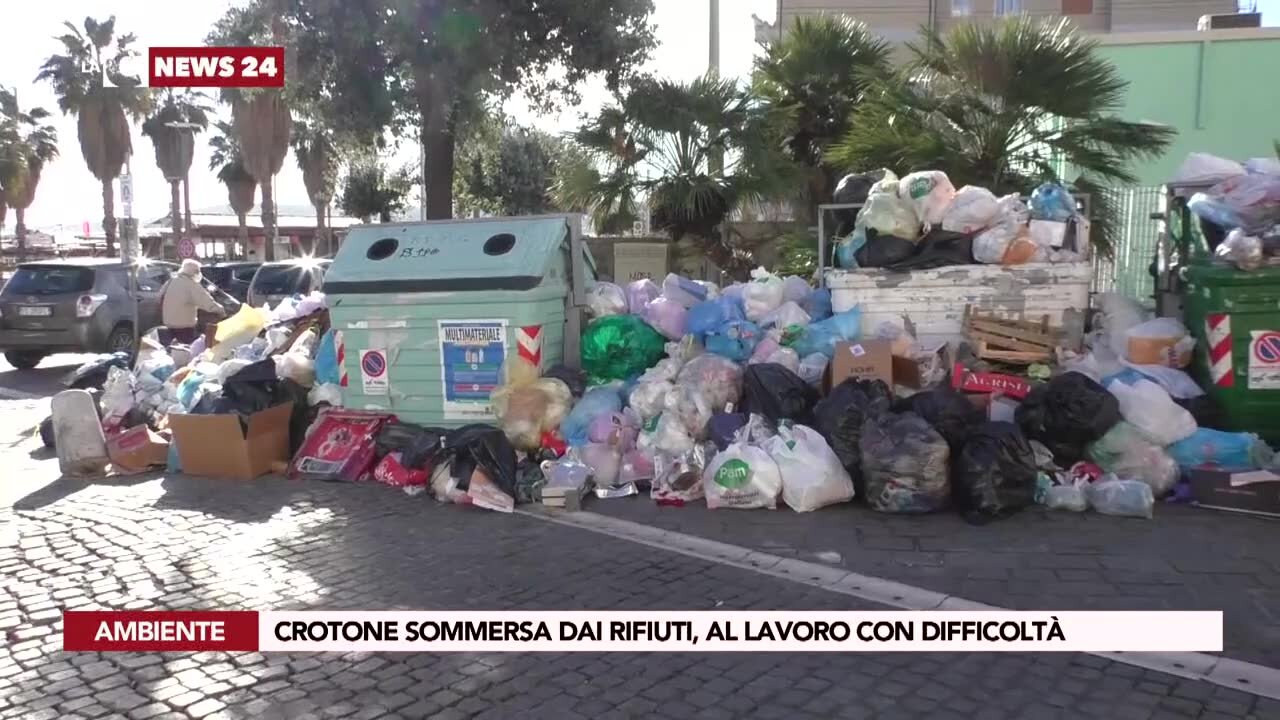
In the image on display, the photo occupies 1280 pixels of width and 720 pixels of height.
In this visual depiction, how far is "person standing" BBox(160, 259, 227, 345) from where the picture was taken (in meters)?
9.84

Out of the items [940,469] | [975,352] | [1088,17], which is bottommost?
[940,469]

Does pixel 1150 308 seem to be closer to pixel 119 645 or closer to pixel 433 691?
pixel 433 691

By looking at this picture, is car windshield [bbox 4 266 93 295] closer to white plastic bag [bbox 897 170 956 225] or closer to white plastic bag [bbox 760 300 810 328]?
white plastic bag [bbox 760 300 810 328]

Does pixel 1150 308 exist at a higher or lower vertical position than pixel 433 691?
higher

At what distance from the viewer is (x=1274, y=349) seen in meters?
5.49

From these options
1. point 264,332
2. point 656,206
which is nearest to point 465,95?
point 656,206

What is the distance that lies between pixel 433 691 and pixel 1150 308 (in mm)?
5866

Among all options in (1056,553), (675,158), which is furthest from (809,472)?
(675,158)

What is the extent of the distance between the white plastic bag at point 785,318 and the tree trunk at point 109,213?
1391 inches

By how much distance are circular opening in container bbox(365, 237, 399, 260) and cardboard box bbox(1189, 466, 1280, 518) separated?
17.4 ft

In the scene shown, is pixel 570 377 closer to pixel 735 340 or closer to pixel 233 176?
pixel 735 340

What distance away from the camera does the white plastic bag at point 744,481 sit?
211 inches

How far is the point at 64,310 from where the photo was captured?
12.6m

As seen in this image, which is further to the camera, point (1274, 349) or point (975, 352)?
point (975, 352)
